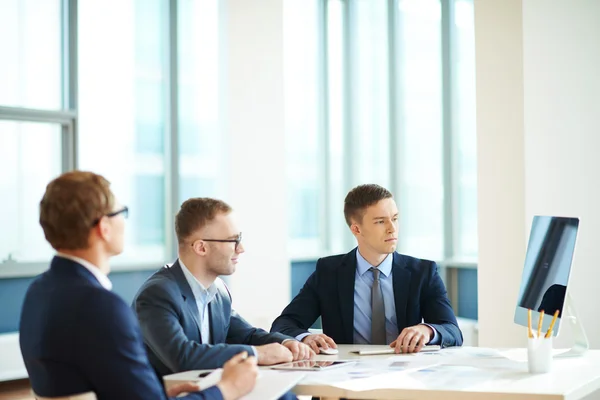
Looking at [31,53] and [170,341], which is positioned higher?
[31,53]

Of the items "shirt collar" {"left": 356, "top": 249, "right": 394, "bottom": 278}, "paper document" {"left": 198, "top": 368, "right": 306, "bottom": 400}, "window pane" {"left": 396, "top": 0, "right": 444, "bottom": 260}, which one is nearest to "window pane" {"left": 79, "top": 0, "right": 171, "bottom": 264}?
"window pane" {"left": 396, "top": 0, "right": 444, "bottom": 260}

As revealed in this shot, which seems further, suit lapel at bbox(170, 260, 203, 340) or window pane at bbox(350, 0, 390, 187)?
window pane at bbox(350, 0, 390, 187)

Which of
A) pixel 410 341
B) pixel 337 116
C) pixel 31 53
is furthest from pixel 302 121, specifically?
pixel 410 341

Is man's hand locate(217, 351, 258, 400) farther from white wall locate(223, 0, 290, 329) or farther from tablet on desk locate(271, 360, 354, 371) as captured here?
white wall locate(223, 0, 290, 329)

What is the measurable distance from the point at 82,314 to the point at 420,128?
5754 mm

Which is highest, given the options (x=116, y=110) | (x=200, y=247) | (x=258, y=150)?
(x=116, y=110)

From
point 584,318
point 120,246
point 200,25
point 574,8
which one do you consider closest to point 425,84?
point 200,25

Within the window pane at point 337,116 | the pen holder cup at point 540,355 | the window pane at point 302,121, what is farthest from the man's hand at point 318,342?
the window pane at point 337,116

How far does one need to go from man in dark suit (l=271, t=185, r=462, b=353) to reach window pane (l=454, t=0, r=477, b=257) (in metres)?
3.50

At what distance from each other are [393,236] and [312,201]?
470cm

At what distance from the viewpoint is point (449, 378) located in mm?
2354

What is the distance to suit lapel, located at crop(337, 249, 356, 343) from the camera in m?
3.35

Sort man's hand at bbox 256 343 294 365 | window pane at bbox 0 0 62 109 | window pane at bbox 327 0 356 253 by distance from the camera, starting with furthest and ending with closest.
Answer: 1. window pane at bbox 327 0 356 253
2. window pane at bbox 0 0 62 109
3. man's hand at bbox 256 343 294 365

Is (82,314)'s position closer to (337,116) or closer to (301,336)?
(301,336)
